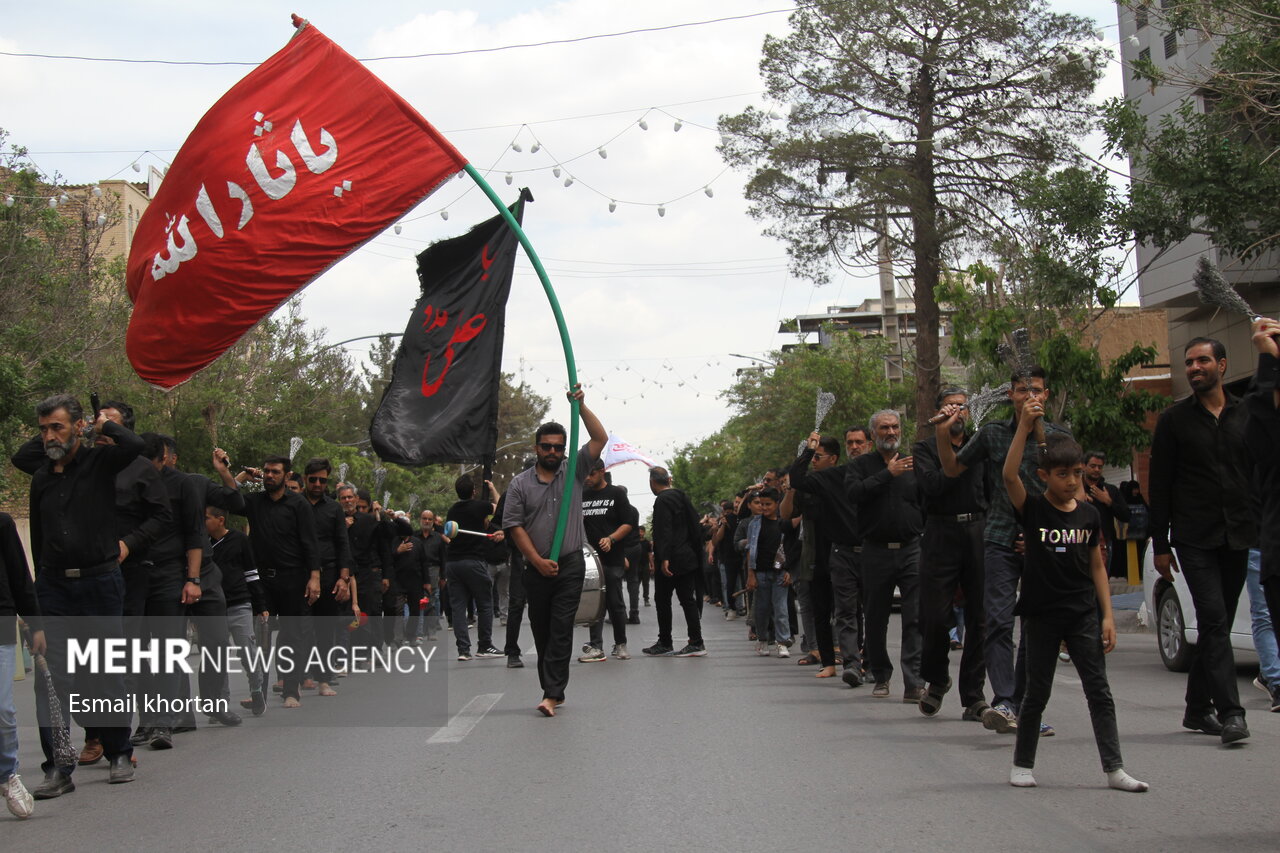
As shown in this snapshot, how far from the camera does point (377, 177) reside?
1053 centimetres

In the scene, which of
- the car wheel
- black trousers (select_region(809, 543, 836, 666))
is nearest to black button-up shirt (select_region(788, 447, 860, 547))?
black trousers (select_region(809, 543, 836, 666))

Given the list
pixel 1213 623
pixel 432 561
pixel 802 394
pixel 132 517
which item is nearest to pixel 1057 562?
pixel 1213 623

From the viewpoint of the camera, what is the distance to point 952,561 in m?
8.88

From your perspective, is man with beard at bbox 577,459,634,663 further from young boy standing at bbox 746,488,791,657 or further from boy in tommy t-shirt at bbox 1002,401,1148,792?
boy in tommy t-shirt at bbox 1002,401,1148,792

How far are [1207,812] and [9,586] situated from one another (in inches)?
213

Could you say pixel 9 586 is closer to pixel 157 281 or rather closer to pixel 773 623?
pixel 157 281

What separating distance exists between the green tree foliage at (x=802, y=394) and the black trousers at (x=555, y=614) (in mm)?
39951

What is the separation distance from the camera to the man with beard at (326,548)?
11820 millimetres

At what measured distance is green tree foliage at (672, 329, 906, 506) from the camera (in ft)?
175

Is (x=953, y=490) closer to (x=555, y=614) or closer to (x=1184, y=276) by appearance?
(x=555, y=614)

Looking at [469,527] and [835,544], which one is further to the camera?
[469,527]

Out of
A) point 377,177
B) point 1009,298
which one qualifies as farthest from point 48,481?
point 1009,298

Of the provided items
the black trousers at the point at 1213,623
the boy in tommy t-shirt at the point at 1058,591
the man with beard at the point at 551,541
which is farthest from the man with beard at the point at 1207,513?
the man with beard at the point at 551,541

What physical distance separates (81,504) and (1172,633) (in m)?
8.94
